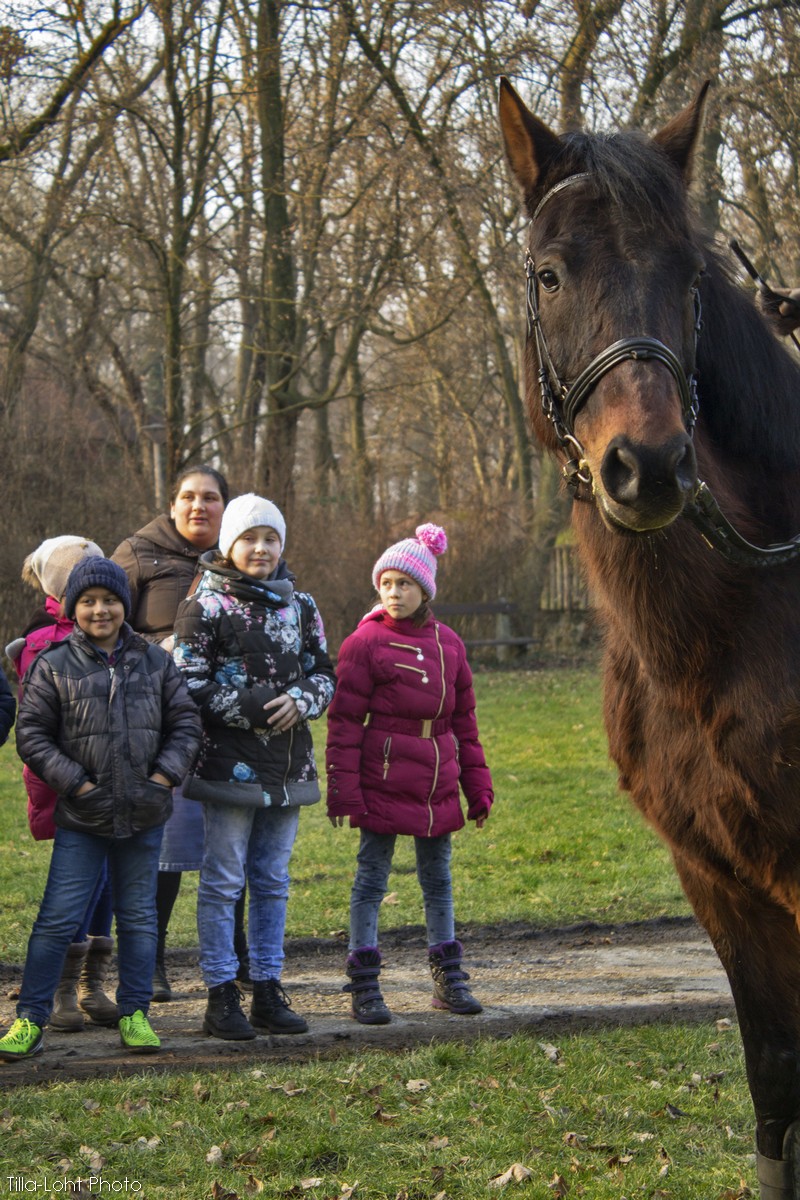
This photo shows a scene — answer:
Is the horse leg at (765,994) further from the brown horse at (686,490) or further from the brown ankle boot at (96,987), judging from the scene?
the brown ankle boot at (96,987)

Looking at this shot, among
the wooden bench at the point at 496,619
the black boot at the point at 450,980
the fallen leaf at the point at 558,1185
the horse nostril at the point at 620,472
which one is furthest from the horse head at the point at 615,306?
the wooden bench at the point at 496,619

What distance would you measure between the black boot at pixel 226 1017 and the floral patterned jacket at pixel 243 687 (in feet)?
2.60

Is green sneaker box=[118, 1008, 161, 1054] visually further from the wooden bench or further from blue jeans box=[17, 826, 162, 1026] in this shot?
the wooden bench

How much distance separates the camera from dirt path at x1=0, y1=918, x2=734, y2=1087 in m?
4.77

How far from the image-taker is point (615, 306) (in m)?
2.69

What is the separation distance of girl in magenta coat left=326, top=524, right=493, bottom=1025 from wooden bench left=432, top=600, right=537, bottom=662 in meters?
14.1

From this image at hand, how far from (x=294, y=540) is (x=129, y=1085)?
45.9ft

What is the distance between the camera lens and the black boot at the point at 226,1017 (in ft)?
16.1

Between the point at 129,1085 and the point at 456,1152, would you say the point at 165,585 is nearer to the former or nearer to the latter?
the point at 129,1085

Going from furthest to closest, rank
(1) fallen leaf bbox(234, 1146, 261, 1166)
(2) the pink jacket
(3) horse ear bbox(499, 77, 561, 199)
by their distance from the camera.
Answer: (2) the pink jacket
(1) fallen leaf bbox(234, 1146, 261, 1166)
(3) horse ear bbox(499, 77, 561, 199)

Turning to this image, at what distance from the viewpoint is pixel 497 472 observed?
2862cm

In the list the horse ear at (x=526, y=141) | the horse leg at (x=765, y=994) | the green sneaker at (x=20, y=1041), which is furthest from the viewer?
the green sneaker at (x=20, y=1041)

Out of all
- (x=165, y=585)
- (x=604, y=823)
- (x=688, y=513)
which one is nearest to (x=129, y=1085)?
(x=165, y=585)

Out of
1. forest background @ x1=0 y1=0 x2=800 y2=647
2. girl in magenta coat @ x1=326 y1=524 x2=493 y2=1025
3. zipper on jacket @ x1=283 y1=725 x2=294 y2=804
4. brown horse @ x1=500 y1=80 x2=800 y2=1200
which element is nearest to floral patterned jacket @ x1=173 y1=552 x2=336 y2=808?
zipper on jacket @ x1=283 y1=725 x2=294 y2=804
